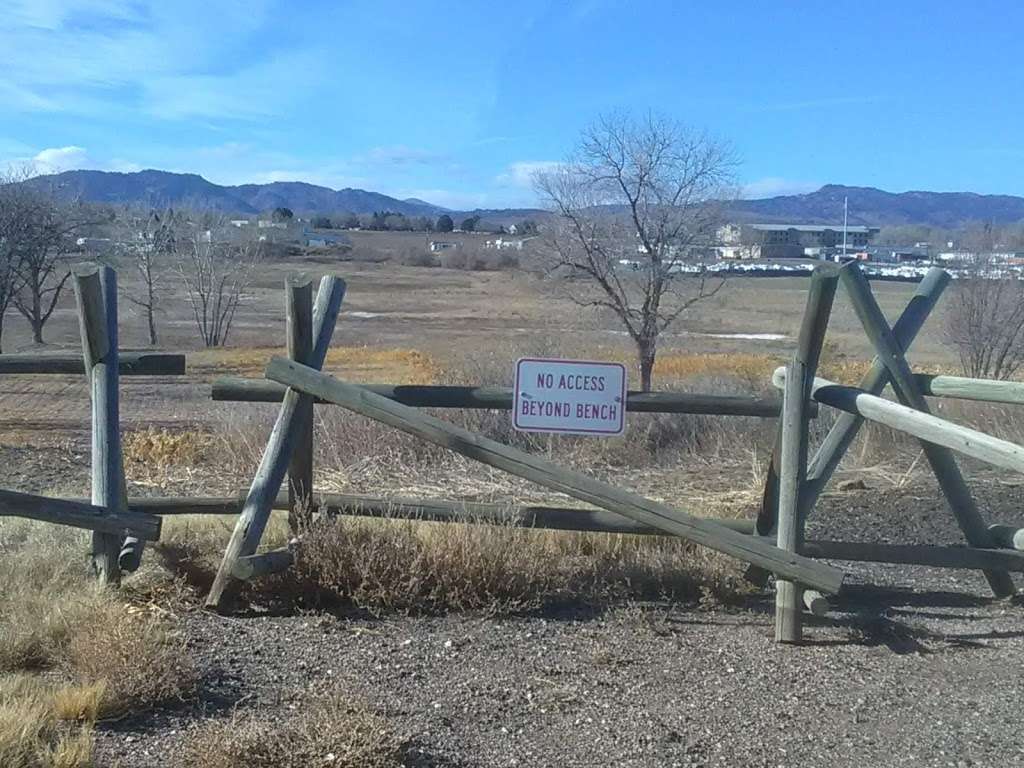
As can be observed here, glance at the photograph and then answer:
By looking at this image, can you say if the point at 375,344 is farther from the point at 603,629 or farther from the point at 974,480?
the point at 603,629

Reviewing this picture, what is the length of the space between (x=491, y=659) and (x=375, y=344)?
3691 cm

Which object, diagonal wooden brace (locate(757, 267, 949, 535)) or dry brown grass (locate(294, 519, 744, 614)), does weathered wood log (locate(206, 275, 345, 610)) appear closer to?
dry brown grass (locate(294, 519, 744, 614))

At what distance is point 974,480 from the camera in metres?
10.0

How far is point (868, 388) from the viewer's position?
6180 mm

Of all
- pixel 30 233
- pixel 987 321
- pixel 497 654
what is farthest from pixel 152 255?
pixel 497 654

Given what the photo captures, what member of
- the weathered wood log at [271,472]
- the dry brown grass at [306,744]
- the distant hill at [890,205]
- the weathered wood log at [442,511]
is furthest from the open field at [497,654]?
the distant hill at [890,205]

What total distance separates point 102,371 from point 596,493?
258cm

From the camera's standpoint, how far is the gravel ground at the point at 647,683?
4309mm

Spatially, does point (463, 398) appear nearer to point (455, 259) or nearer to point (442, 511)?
point (442, 511)

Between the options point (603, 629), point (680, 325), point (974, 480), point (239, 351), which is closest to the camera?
point (603, 629)

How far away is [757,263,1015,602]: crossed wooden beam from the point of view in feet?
18.8

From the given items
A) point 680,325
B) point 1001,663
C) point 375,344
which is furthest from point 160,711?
point 375,344

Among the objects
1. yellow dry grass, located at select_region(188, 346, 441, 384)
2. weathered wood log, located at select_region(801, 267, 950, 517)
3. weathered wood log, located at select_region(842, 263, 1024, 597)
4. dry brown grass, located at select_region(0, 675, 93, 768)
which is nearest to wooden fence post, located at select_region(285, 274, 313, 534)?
dry brown grass, located at select_region(0, 675, 93, 768)

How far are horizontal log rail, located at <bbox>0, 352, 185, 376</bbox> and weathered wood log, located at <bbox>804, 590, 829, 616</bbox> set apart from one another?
3.49 m
